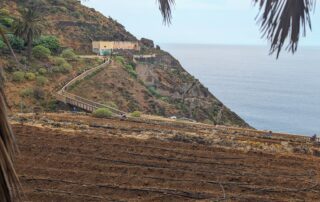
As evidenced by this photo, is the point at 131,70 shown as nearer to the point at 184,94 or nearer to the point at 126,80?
the point at 126,80

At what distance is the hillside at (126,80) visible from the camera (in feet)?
155

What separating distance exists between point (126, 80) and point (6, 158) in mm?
50238

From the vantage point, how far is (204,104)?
58594 mm

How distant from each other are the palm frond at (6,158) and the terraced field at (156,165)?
1278 cm

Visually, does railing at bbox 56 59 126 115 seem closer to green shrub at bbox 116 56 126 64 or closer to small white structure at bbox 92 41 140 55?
green shrub at bbox 116 56 126 64

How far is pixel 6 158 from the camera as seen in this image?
5.88 ft

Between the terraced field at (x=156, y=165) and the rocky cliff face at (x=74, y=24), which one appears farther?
the rocky cliff face at (x=74, y=24)

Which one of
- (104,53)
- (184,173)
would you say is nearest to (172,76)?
(104,53)

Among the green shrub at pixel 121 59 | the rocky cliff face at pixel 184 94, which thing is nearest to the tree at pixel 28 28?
the green shrub at pixel 121 59

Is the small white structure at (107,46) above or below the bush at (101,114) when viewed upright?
above

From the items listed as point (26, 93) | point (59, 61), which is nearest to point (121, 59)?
point (59, 61)

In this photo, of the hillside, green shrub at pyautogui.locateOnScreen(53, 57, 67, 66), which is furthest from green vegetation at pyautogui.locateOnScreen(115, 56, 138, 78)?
green shrub at pyautogui.locateOnScreen(53, 57, 67, 66)

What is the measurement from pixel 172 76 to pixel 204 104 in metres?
10.8

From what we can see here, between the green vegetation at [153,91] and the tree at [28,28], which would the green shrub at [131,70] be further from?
the tree at [28,28]
